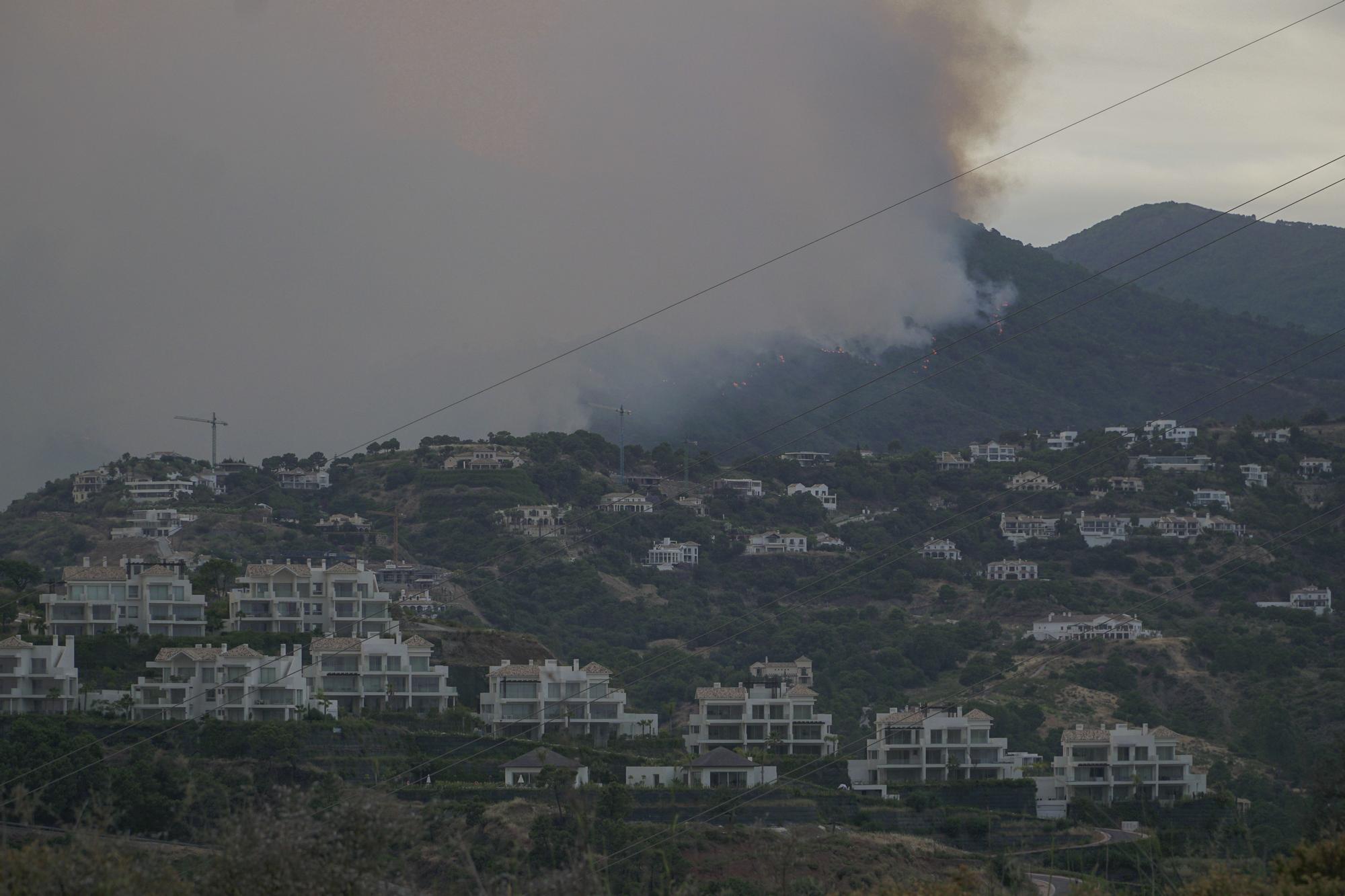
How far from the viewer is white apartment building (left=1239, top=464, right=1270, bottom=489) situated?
12588 cm

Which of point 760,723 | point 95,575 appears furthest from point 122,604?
point 760,723

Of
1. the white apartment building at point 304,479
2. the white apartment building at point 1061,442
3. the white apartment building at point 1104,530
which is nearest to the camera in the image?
the white apartment building at point 1104,530

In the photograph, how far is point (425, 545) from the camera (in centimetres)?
11075

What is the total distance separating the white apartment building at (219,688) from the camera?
180 ft

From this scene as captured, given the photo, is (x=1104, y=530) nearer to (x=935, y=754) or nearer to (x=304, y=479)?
(x=304, y=479)

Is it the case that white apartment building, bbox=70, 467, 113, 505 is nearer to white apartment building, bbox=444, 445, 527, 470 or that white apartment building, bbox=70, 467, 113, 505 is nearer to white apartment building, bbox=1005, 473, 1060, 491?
white apartment building, bbox=444, 445, 527, 470

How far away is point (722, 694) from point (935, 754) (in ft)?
26.6

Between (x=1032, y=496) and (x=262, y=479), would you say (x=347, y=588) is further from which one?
(x=1032, y=496)

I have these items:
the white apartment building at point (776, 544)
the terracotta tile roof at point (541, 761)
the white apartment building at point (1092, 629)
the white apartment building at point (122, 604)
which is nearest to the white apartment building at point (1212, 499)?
the white apartment building at point (776, 544)

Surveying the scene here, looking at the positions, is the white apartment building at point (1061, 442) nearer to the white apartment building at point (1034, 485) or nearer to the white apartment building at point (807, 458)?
the white apartment building at point (1034, 485)

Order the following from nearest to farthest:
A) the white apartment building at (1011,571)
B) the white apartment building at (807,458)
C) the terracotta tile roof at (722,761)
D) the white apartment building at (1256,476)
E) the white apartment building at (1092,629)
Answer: the terracotta tile roof at (722,761)
the white apartment building at (1092,629)
the white apartment building at (1011,571)
the white apartment building at (1256,476)
the white apartment building at (807,458)

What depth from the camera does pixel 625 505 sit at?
120 metres

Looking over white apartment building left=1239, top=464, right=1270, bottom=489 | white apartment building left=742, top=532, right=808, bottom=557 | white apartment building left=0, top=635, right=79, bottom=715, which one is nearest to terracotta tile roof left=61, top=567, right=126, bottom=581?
white apartment building left=0, top=635, right=79, bottom=715

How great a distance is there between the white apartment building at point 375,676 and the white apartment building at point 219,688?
6.08 feet
